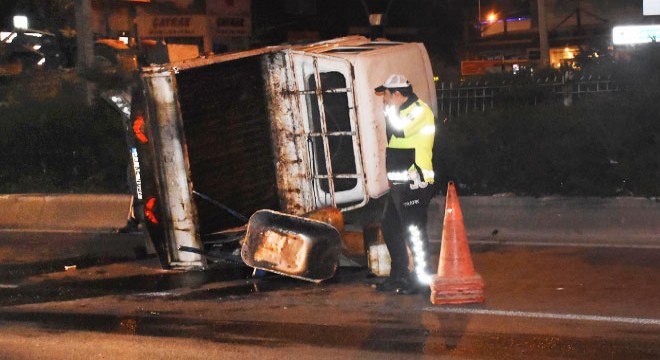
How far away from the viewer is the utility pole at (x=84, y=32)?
1720cm

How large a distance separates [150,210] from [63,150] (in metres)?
5.80

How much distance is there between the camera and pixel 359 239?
945 cm

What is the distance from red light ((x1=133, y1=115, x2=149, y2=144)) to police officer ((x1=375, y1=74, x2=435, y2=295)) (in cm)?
230

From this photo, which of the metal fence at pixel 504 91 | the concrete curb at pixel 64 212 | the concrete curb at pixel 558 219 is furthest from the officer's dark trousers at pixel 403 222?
the concrete curb at pixel 64 212

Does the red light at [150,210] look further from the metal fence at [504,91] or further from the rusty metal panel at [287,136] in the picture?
the metal fence at [504,91]

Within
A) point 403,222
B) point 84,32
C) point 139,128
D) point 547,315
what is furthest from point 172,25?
point 547,315

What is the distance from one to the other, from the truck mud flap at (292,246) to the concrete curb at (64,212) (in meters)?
4.36

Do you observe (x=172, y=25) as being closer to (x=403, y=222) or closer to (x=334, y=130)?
(x=334, y=130)

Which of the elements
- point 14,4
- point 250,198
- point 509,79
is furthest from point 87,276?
point 14,4

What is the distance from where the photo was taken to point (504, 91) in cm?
1236

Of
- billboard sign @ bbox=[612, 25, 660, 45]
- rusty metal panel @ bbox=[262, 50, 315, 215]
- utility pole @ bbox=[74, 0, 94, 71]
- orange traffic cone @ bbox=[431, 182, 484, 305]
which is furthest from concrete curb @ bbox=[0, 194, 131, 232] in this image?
billboard sign @ bbox=[612, 25, 660, 45]

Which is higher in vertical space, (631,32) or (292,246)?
(631,32)

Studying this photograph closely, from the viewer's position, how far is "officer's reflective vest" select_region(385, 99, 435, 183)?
768cm

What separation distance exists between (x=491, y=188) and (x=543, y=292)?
3.66 meters
